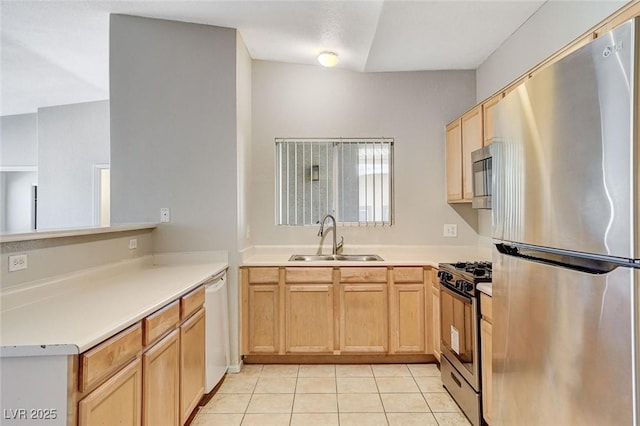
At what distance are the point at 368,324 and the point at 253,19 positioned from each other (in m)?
2.61

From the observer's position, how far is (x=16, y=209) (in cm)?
610

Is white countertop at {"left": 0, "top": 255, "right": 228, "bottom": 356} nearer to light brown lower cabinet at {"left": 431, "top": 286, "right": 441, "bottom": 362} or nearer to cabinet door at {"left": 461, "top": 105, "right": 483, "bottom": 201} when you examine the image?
light brown lower cabinet at {"left": 431, "top": 286, "right": 441, "bottom": 362}

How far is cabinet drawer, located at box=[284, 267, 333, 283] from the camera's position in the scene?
286 cm

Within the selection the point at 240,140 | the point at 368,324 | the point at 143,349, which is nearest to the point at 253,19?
the point at 240,140

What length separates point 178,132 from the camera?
269 cm

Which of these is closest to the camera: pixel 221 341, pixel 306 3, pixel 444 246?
pixel 306 3

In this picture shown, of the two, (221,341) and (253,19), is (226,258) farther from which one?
(253,19)

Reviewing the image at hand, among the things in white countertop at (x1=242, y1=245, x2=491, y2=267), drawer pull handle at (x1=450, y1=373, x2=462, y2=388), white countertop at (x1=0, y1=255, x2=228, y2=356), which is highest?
white countertop at (x1=242, y1=245, x2=491, y2=267)

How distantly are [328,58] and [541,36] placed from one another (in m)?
1.62

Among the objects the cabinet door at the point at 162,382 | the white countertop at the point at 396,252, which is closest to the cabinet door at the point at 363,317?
the white countertop at the point at 396,252

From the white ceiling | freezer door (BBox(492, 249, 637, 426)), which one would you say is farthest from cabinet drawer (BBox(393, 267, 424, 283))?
the white ceiling

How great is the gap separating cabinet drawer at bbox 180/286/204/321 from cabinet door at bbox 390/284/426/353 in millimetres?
1560

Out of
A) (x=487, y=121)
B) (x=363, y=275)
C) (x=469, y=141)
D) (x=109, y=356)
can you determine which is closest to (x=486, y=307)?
(x=363, y=275)

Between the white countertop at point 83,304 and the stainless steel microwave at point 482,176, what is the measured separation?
1.97m
